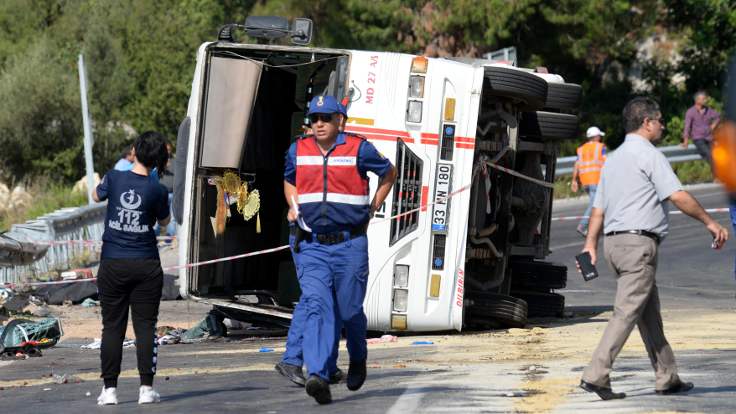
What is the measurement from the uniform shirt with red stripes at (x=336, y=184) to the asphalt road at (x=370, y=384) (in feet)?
3.60

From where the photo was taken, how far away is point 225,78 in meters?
12.8

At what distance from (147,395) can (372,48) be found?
2755 cm

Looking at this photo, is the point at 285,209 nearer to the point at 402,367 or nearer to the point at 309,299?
the point at 402,367

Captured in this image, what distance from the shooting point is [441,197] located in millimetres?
12531

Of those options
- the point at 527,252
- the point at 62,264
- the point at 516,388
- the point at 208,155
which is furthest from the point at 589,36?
the point at 516,388

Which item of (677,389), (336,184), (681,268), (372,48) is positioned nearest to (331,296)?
(336,184)

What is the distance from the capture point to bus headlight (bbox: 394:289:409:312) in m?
12.5

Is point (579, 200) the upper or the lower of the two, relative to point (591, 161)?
lower

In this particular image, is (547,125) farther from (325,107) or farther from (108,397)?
(108,397)

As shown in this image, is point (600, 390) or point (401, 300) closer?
point (600, 390)

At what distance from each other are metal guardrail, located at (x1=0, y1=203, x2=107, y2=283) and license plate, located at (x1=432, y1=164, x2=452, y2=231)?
17.8 ft

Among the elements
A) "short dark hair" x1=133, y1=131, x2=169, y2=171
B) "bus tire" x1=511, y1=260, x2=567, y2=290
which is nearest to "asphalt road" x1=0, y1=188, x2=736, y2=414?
"bus tire" x1=511, y1=260, x2=567, y2=290

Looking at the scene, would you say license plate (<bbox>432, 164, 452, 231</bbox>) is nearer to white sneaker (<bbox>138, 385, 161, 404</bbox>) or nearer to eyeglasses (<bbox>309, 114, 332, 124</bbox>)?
Answer: eyeglasses (<bbox>309, 114, 332, 124</bbox>)

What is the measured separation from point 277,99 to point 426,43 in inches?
828
